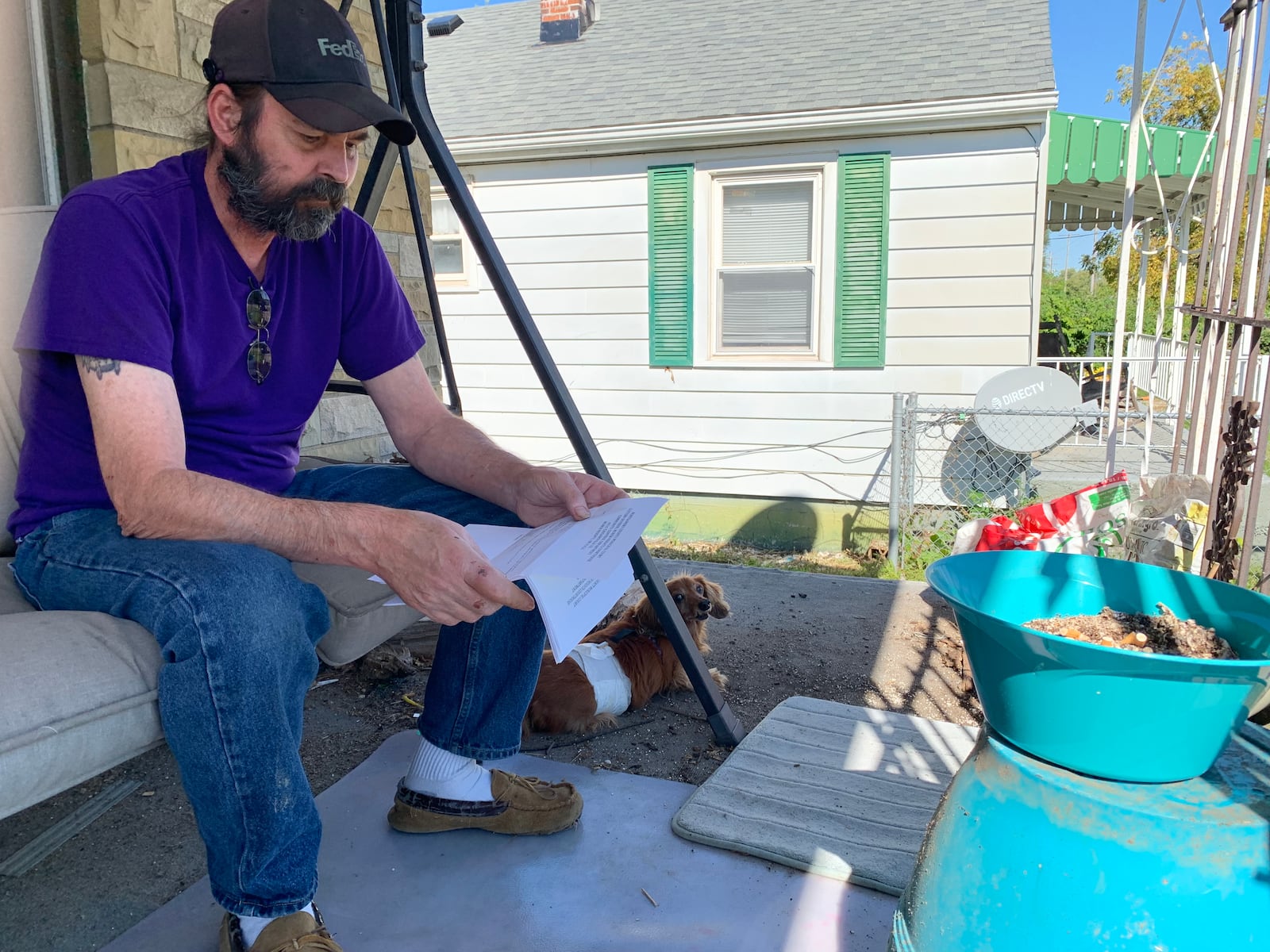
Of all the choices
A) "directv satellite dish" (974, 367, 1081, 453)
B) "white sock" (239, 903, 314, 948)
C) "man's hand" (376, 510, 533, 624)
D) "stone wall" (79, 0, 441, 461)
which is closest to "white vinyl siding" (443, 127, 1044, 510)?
"directv satellite dish" (974, 367, 1081, 453)

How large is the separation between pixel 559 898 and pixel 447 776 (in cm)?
37

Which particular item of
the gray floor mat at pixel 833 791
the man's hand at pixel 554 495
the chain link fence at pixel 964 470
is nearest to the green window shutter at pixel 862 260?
the chain link fence at pixel 964 470

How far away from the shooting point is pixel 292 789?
1368mm

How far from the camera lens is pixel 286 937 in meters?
1.40

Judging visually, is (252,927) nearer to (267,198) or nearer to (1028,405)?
(267,198)

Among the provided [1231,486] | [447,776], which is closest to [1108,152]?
[1231,486]

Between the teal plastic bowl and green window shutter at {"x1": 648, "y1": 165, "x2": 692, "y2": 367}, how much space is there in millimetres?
5550

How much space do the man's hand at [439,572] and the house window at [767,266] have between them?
5417 millimetres

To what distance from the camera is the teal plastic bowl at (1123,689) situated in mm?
1023

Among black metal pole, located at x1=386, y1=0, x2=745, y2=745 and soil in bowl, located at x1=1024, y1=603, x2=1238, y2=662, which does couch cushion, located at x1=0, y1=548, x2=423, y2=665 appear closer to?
black metal pole, located at x1=386, y1=0, x2=745, y2=745

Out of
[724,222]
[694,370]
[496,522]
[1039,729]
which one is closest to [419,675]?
[496,522]

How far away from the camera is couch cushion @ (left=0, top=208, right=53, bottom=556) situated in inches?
71.6

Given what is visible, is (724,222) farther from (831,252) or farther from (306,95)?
(306,95)

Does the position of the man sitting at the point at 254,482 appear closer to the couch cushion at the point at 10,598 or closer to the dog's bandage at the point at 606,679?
the couch cushion at the point at 10,598
